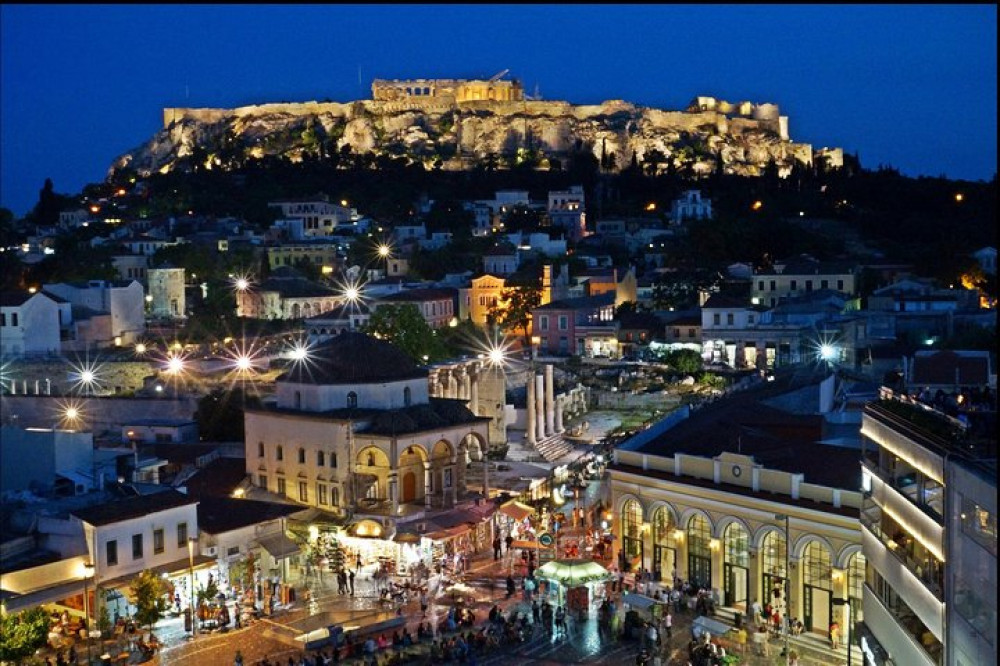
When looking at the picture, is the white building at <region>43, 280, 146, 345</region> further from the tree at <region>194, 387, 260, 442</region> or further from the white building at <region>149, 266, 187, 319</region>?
the tree at <region>194, 387, 260, 442</region>

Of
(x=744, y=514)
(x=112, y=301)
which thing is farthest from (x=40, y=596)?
(x=112, y=301)

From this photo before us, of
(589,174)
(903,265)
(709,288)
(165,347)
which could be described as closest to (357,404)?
(165,347)

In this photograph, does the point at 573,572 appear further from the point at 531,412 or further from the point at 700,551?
the point at 531,412

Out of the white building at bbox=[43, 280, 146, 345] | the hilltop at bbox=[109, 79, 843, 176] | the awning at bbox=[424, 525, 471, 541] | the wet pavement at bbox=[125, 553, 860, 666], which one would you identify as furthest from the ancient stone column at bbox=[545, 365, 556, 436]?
the hilltop at bbox=[109, 79, 843, 176]

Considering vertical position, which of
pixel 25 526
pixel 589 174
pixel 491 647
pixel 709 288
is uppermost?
pixel 589 174

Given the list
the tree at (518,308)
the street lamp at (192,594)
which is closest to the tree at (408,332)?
the tree at (518,308)

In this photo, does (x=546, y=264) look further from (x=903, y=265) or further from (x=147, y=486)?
(x=147, y=486)

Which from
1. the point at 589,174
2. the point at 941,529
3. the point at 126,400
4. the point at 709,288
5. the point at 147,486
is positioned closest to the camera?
the point at 941,529

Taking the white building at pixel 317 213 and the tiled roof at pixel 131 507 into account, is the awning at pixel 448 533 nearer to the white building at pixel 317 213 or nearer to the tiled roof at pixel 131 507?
the tiled roof at pixel 131 507
